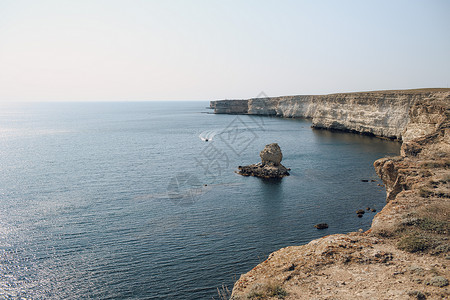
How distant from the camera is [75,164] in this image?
6888cm

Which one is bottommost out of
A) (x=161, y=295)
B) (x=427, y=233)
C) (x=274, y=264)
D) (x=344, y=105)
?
Answer: (x=161, y=295)

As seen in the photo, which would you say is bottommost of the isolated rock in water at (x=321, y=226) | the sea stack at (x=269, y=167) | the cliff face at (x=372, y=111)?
the isolated rock in water at (x=321, y=226)

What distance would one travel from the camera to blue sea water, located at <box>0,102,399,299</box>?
2659 centimetres

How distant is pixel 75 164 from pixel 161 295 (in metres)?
53.7

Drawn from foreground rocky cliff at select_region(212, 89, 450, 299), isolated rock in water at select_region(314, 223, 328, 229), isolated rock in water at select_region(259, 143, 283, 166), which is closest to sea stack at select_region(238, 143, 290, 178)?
isolated rock in water at select_region(259, 143, 283, 166)

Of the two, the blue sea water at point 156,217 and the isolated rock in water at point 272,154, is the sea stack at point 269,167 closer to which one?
the isolated rock in water at point 272,154

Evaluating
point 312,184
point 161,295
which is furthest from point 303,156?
point 161,295

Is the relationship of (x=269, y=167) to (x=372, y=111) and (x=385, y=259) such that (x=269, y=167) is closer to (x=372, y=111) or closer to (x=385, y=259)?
(x=385, y=259)

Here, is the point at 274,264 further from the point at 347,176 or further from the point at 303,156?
the point at 303,156

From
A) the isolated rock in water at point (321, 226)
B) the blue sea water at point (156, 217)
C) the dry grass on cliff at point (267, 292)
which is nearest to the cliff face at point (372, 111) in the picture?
the blue sea water at point (156, 217)

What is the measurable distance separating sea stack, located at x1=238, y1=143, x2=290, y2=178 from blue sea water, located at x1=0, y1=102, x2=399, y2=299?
2.64 m

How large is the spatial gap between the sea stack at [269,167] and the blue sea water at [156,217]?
2643 millimetres

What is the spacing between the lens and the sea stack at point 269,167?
5875cm

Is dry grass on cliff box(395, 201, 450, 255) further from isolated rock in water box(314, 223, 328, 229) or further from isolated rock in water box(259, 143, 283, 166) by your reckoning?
isolated rock in water box(259, 143, 283, 166)
